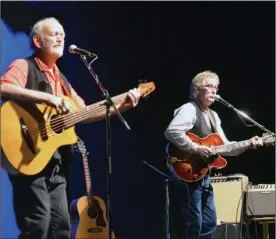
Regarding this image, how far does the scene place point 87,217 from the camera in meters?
4.17

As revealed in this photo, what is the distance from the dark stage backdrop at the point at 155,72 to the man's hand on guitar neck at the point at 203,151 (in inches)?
42.4

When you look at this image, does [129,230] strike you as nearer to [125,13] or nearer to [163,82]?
[163,82]

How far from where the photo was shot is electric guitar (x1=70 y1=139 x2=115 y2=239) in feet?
13.5

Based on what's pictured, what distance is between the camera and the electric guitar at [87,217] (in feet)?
13.5

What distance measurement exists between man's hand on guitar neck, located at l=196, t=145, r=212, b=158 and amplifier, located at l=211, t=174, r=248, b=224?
59 centimetres

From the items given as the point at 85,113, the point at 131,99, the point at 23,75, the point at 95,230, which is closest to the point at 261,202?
the point at 95,230

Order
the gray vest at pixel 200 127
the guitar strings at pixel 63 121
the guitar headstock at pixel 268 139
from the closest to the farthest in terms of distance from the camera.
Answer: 1. the guitar strings at pixel 63 121
2. the gray vest at pixel 200 127
3. the guitar headstock at pixel 268 139

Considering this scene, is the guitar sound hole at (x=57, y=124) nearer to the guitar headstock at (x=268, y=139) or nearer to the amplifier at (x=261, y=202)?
the guitar headstock at (x=268, y=139)

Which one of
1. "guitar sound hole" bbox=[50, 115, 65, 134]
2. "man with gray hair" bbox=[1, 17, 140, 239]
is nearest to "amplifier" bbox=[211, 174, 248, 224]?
"man with gray hair" bbox=[1, 17, 140, 239]

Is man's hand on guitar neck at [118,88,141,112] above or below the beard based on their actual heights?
below

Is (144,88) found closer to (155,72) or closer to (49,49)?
(49,49)

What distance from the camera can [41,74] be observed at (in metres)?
3.25

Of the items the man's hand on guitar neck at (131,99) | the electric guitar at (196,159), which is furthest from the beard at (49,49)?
the electric guitar at (196,159)

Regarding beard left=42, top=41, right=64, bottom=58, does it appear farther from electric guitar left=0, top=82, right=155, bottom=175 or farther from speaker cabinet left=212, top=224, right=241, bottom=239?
speaker cabinet left=212, top=224, right=241, bottom=239
